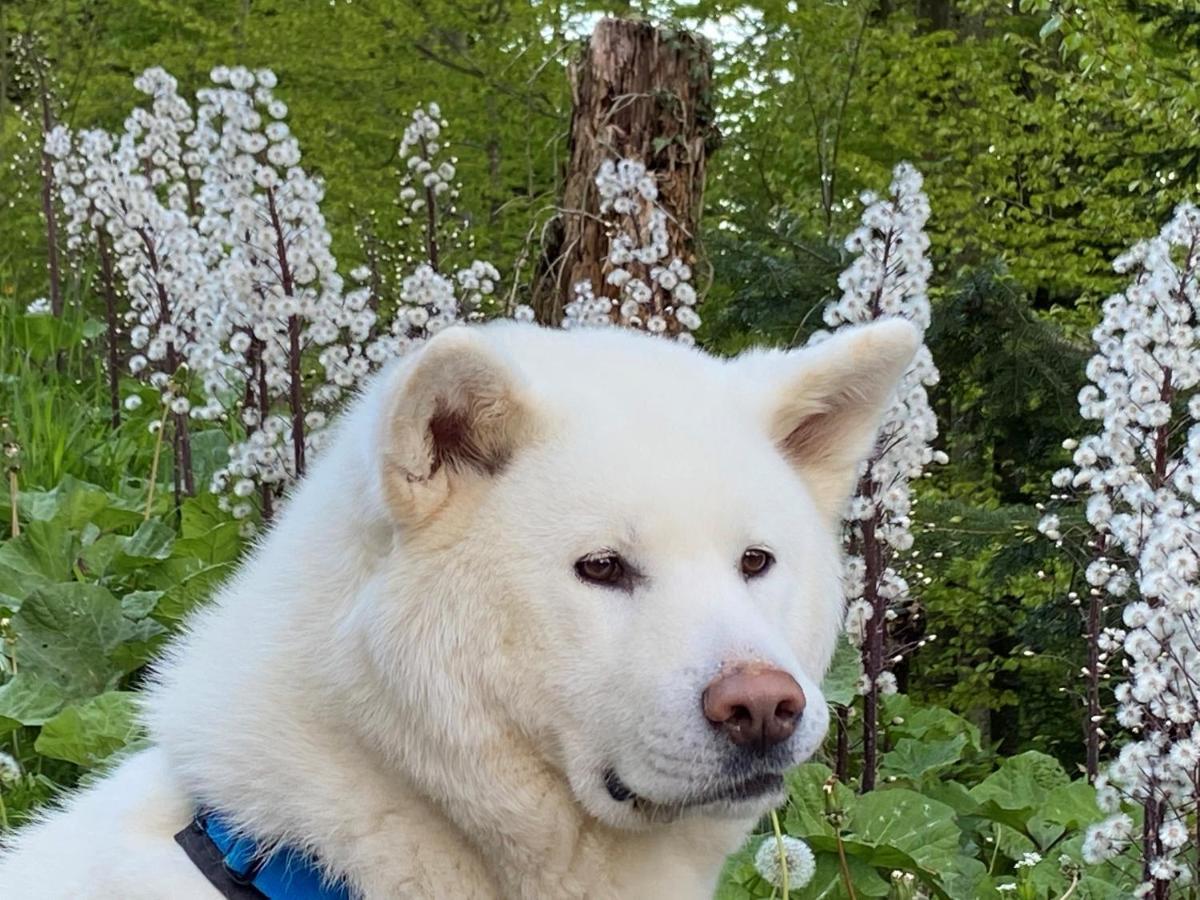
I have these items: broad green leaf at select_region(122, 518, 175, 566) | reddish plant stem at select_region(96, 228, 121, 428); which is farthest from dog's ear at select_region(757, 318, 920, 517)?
reddish plant stem at select_region(96, 228, 121, 428)

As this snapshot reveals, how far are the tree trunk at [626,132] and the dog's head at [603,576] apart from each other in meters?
3.58

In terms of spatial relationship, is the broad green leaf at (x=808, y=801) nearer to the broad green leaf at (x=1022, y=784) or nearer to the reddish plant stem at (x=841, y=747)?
the reddish plant stem at (x=841, y=747)

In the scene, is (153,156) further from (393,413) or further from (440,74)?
(440,74)

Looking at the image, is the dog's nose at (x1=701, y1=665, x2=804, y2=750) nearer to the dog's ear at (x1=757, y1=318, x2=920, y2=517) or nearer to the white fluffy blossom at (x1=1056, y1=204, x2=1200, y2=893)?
the dog's ear at (x1=757, y1=318, x2=920, y2=517)

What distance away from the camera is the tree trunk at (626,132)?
→ 18.7 ft

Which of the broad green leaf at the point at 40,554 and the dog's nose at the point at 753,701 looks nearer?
the dog's nose at the point at 753,701

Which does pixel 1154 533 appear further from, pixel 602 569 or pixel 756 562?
pixel 602 569

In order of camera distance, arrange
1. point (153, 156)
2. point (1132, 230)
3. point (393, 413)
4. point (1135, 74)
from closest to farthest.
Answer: point (393, 413) < point (153, 156) < point (1135, 74) < point (1132, 230)

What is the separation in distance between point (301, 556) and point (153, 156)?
3.71 meters

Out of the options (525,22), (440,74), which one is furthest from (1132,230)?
(440,74)

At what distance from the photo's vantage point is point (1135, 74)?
21.6 ft

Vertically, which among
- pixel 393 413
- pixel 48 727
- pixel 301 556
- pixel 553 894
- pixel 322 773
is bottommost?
pixel 48 727

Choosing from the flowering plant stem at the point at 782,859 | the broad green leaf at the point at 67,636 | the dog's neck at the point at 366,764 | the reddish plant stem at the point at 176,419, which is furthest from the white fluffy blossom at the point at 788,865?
the reddish plant stem at the point at 176,419

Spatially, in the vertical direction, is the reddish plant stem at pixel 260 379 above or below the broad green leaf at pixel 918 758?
above
